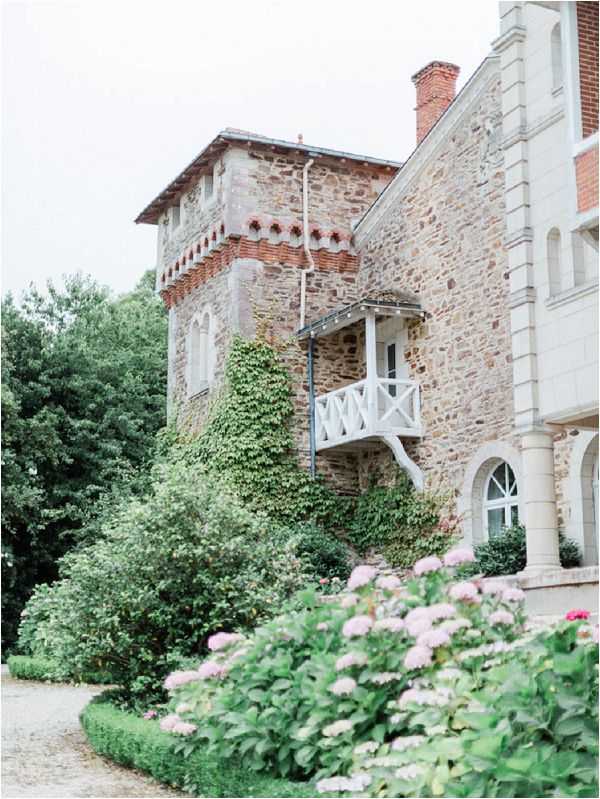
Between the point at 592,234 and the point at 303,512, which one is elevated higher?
the point at 592,234

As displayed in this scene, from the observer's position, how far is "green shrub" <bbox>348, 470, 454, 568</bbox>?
15852mm

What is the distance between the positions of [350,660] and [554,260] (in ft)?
19.5

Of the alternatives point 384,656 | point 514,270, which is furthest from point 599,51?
point 384,656

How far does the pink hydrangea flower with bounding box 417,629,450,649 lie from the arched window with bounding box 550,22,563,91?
6824 mm

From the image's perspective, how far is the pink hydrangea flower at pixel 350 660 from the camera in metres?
6.02

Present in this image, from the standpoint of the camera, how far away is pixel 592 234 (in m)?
9.22

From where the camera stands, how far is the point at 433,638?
5797 mm

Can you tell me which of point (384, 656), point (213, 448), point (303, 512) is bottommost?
point (384, 656)

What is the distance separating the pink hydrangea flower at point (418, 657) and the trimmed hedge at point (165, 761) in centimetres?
94

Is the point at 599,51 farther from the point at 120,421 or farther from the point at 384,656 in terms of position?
the point at 120,421

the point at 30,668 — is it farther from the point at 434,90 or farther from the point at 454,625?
the point at 454,625

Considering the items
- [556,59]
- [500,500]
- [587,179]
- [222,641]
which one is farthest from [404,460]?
[222,641]

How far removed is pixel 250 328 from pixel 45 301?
7427 mm

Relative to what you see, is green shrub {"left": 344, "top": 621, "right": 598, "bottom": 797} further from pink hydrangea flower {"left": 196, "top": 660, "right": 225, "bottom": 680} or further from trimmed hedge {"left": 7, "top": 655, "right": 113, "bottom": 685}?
trimmed hedge {"left": 7, "top": 655, "right": 113, "bottom": 685}
